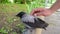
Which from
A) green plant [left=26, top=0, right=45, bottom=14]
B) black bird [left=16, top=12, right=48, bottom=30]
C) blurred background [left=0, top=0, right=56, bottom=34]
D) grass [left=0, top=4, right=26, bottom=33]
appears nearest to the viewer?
black bird [left=16, top=12, right=48, bottom=30]

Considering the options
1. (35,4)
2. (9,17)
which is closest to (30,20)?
(9,17)

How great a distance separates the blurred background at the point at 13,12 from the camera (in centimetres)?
377

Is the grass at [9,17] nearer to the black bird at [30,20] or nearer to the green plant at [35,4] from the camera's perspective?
the green plant at [35,4]

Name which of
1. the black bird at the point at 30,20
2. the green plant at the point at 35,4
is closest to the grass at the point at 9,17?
the green plant at the point at 35,4

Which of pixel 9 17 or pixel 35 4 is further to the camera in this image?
pixel 35 4

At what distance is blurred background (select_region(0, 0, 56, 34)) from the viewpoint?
377 centimetres

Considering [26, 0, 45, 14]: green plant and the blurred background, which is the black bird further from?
[26, 0, 45, 14]: green plant

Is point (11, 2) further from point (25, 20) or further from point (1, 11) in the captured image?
point (25, 20)

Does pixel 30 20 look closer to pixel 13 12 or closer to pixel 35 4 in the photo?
pixel 13 12

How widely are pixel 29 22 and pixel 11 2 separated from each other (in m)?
3.71

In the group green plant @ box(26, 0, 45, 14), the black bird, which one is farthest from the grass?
the black bird

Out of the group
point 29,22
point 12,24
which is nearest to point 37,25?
point 29,22

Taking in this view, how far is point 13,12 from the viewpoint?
4.95 m

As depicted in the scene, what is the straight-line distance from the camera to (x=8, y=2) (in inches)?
217
